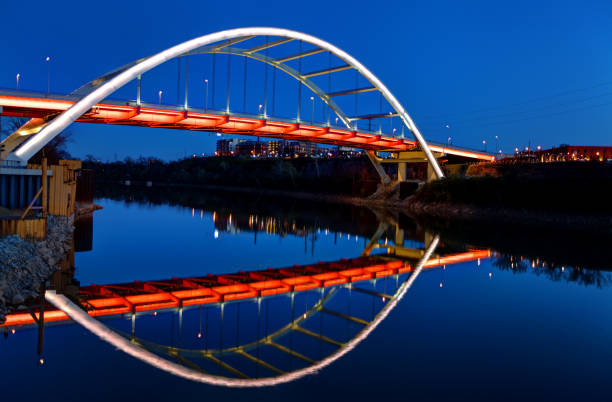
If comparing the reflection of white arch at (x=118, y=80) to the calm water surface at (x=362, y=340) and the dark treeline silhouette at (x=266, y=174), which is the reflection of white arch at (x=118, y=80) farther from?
the dark treeline silhouette at (x=266, y=174)

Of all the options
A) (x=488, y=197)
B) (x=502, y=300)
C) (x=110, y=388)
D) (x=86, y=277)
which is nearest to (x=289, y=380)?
(x=110, y=388)

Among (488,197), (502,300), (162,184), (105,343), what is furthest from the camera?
(162,184)

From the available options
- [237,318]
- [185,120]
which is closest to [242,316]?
[237,318]

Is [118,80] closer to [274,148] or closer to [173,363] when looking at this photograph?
[173,363]

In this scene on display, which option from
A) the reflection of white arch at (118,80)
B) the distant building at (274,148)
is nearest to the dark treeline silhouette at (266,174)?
the reflection of white arch at (118,80)

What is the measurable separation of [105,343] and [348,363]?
380 centimetres

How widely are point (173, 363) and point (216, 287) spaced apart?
513 cm

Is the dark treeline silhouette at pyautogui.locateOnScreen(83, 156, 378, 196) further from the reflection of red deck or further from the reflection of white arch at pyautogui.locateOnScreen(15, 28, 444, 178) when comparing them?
the reflection of red deck

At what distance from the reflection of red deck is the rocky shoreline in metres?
0.63

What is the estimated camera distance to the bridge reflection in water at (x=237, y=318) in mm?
7261

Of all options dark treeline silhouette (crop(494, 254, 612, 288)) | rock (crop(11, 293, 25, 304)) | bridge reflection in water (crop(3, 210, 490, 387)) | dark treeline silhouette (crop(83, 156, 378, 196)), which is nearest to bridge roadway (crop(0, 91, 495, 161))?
bridge reflection in water (crop(3, 210, 490, 387))

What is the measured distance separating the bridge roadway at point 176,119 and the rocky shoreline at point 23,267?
9.07m

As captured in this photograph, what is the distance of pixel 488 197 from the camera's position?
40.0 m

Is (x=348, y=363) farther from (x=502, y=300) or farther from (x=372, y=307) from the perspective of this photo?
(x=502, y=300)
